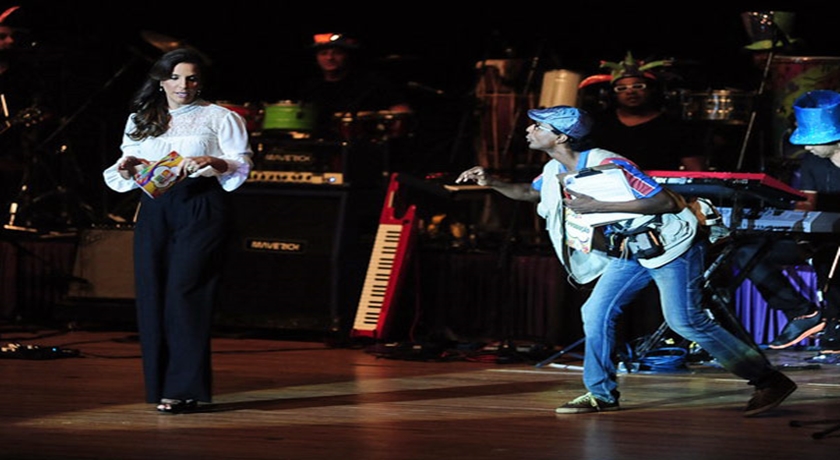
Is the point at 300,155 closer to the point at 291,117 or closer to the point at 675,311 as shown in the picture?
the point at 291,117

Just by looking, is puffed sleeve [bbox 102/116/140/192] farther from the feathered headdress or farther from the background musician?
the feathered headdress

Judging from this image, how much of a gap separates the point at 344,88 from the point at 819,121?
3.50 meters

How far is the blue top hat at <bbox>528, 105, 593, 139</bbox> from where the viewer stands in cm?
684

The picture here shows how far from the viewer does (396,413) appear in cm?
705

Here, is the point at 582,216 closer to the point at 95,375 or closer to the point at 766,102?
the point at 95,375

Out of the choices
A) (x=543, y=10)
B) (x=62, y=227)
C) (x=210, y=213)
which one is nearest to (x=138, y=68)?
(x=62, y=227)

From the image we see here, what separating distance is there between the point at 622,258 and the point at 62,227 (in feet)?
19.2

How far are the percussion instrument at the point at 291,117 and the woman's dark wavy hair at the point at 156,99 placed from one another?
Result: 3.23 metres

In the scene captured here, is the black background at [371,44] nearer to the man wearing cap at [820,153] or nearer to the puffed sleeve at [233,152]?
the man wearing cap at [820,153]

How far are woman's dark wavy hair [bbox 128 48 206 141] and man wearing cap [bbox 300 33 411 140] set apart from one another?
135 inches

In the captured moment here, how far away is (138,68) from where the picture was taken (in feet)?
43.6

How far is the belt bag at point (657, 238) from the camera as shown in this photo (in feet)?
22.4

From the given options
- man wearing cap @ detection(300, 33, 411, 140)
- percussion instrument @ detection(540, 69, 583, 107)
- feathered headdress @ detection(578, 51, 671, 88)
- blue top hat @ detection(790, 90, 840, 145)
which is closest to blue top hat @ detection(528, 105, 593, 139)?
blue top hat @ detection(790, 90, 840, 145)

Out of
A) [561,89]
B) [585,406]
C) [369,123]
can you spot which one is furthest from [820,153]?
[369,123]
